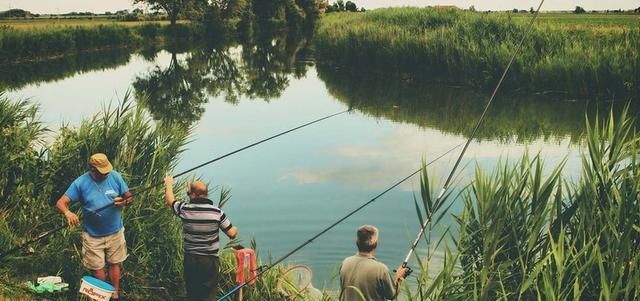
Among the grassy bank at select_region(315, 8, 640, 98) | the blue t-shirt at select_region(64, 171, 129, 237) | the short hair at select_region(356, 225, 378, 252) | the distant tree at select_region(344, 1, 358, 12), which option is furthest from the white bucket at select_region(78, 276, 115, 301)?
the distant tree at select_region(344, 1, 358, 12)

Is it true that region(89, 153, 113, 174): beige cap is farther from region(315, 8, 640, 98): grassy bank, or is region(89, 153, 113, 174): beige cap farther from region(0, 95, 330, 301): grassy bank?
region(315, 8, 640, 98): grassy bank

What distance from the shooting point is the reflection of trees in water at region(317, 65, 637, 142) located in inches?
630

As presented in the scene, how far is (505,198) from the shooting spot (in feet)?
17.3

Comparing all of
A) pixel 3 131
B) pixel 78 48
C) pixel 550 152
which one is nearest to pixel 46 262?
pixel 3 131

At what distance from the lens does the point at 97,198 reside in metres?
6.07

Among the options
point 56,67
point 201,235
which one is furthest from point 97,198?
point 56,67

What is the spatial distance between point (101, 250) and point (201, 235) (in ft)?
3.63

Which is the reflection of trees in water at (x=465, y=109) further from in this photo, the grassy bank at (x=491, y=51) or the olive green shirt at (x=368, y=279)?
the olive green shirt at (x=368, y=279)

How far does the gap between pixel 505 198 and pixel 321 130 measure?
41.4ft

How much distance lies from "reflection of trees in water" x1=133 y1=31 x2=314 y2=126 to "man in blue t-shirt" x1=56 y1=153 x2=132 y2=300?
974cm

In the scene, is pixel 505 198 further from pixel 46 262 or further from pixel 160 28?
pixel 160 28

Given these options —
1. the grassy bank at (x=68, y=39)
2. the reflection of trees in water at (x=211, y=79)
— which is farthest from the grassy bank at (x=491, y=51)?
the grassy bank at (x=68, y=39)

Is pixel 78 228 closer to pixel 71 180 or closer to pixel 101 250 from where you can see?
pixel 71 180

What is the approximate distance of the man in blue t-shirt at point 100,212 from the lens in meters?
6.00
